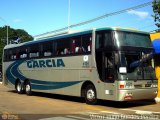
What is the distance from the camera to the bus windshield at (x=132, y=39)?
17047 millimetres

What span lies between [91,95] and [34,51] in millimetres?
6796

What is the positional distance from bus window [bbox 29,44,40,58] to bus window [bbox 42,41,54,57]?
81cm

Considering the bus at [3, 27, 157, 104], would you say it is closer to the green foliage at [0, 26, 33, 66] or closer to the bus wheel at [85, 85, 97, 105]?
the bus wheel at [85, 85, 97, 105]

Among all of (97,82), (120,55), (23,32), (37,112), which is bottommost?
(37,112)

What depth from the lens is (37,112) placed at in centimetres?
1534

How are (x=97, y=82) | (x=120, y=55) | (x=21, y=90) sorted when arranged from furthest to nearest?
(x=21, y=90), (x=97, y=82), (x=120, y=55)

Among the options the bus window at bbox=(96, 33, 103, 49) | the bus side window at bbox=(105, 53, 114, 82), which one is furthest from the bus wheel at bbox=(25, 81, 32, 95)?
the bus side window at bbox=(105, 53, 114, 82)

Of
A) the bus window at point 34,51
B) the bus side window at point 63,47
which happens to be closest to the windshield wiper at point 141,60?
the bus side window at point 63,47

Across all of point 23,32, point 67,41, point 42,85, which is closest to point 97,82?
point 67,41

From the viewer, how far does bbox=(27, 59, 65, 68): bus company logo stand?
825 inches

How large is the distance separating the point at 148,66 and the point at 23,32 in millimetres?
79081

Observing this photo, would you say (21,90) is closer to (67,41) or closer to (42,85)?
(42,85)

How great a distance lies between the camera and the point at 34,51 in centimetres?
2381

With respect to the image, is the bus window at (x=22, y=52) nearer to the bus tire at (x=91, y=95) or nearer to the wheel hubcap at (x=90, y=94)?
the bus tire at (x=91, y=95)
